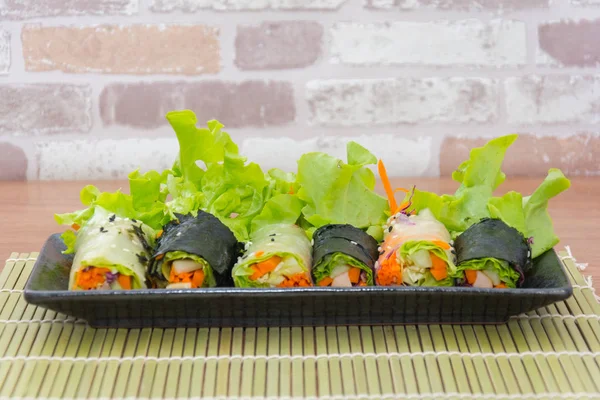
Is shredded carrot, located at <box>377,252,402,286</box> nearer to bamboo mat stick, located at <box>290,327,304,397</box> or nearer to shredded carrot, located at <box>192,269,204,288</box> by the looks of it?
bamboo mat stick, located at <box>290,327,304,397</box>

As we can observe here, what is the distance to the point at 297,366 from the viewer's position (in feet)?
3.39

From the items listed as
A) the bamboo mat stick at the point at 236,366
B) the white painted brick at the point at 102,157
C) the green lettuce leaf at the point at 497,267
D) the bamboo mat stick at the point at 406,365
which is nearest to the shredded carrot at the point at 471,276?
the green lettuce leaf at the point at 497,267

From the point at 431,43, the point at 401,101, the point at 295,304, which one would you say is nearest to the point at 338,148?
the point at 401,101

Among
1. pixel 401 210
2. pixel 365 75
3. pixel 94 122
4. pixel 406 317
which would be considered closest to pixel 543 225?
pixel 401 210

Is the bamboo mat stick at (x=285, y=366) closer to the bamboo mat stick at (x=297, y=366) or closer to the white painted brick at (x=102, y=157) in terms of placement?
the bamboo mat stick at (x=297, y=366)

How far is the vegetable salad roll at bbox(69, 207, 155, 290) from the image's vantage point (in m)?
1.13

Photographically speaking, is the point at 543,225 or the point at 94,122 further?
the point at 94,122

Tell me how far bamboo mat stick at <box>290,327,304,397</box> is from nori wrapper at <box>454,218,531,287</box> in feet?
0.90

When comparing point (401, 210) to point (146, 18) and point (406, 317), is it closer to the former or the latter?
point (406, 317)

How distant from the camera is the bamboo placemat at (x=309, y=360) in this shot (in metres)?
0.98

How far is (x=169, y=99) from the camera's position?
2229mm

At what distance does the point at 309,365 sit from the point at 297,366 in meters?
0.02

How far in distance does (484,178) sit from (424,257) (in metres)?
0.27

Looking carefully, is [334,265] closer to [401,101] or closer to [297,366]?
[297,366]
